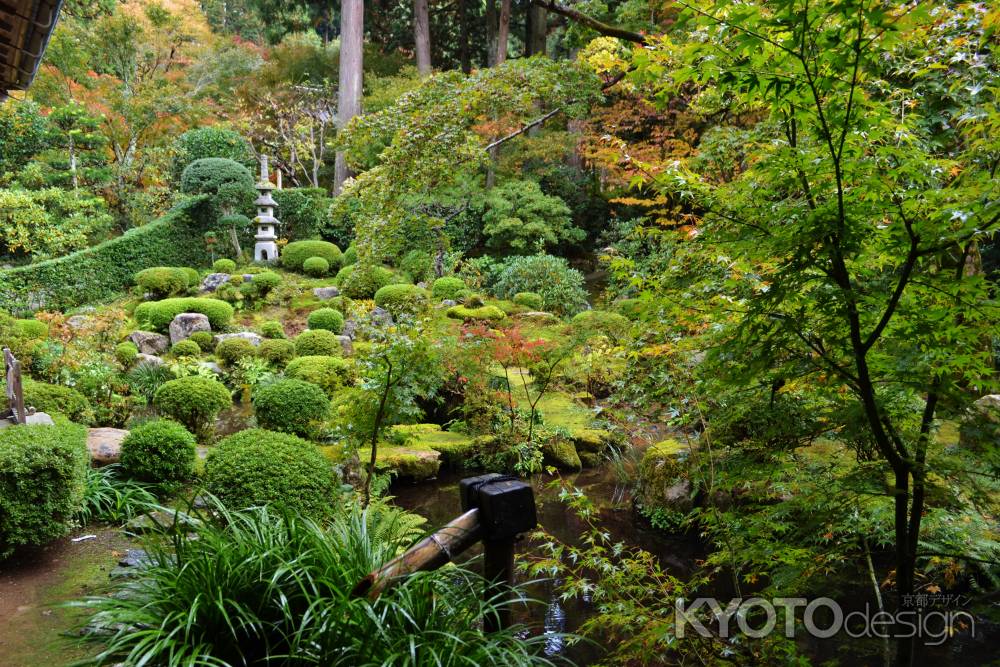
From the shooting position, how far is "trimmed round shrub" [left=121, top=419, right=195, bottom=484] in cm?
527

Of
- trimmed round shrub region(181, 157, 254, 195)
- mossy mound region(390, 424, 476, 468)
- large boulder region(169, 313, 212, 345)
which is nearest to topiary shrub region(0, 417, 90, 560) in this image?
mossy mound region(390, 424, 476, 468)

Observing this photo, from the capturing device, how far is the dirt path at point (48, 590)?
298 centimetres

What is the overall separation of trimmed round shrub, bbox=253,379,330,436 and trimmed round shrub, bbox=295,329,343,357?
3.62 m

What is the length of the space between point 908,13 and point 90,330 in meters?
10.3

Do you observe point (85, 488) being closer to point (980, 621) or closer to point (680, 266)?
point (680, 266)

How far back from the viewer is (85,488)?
4.67 meters

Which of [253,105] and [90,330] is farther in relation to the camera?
[253,105]

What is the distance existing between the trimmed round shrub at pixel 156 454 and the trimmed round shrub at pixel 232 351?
4844 mm

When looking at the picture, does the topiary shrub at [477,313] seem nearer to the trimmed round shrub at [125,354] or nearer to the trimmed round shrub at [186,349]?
the trimmed round shrub at [186,349]

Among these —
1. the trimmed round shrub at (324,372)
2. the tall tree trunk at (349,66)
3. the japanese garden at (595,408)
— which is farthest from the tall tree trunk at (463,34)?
the trimmed round shrub at (324,372)

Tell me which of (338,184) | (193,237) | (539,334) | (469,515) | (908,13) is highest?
(338,184)

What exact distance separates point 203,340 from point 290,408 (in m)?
5.17

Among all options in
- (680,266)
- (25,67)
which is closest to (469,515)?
(680,266)

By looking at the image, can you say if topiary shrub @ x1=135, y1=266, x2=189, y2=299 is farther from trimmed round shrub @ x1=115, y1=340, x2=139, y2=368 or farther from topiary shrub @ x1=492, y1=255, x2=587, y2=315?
topiary shrub @ x1=492, y1=255, x2=587, y2=315
